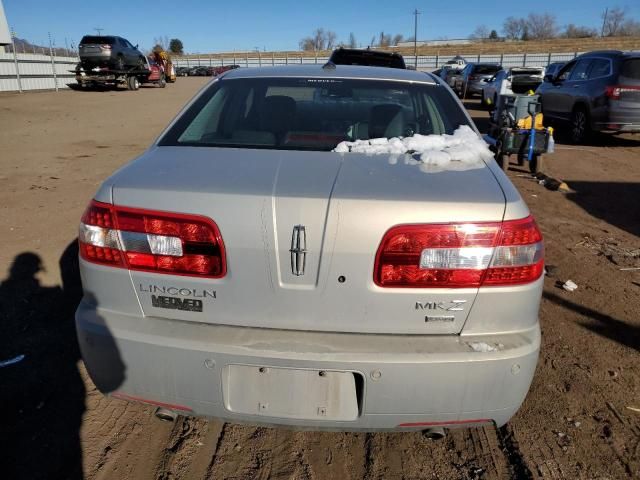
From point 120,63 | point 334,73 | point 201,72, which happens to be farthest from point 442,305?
point 201,72

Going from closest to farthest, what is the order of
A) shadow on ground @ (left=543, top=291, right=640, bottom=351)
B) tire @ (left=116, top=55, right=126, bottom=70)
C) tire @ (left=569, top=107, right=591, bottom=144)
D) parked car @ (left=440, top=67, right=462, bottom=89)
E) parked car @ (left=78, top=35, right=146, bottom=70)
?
shadow on ground @ (left=543, top=291, right=640, bottom=351) → tire @ (left=569, top=107, right=591, bottom=144) → parked car @ (left=78, top=35, right=146, bottom=70) → tire @ (left=116, top=55, right=126, bottom=70) → parked car @ (left=440, top=67, right=462, bottom=89)

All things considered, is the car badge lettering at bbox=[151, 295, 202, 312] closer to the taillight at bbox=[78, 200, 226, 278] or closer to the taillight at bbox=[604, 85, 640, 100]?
→ the taillight at bbox=[78, 200, 226, 278]

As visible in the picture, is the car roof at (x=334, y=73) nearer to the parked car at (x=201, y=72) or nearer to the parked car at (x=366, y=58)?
the parked car at (x=366, y=58)

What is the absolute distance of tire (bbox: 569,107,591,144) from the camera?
10.8 m

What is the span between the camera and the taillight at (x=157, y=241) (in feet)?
6.10

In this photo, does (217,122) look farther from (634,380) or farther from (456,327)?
(634,380)

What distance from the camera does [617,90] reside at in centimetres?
975

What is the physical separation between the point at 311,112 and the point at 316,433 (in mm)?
1768

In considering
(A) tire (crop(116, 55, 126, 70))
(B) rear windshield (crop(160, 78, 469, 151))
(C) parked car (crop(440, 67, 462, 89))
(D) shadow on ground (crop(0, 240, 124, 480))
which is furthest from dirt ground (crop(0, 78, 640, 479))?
(C) parked car (crop(440, 67, 462, 89))

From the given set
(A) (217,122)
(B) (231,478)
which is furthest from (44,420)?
(A) (217,122)

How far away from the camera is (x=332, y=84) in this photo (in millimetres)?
2955

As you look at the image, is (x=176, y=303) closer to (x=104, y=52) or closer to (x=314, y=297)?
(x=314, y=297)

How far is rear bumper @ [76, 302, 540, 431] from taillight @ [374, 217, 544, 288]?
22 centimetres

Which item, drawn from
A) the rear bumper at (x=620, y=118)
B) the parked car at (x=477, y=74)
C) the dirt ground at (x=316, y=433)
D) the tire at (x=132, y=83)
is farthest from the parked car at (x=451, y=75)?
the dirt ground at (x=316, y=433)
